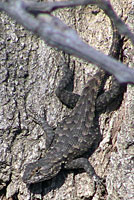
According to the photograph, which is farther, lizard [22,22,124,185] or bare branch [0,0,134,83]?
lizard [22,22,124,185]

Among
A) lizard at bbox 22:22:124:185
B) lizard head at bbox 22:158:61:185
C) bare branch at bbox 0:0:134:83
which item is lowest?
bare branch at bbox 0:0:134:83

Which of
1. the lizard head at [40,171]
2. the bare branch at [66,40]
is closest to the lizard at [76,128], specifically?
the lizard head at [40,171]

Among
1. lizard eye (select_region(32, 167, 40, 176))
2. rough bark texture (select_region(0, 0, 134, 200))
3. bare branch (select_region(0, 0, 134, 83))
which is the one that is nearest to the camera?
bare branch (select_region(0, 0, 134, 83))

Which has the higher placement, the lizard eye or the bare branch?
the lizard eye

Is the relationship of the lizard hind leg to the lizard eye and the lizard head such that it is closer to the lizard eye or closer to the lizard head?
the lizard head

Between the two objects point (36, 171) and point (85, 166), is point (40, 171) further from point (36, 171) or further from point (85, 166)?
point (85, 166)

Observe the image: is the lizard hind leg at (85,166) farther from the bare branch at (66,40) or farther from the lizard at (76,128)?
the bare branch at (66,40)

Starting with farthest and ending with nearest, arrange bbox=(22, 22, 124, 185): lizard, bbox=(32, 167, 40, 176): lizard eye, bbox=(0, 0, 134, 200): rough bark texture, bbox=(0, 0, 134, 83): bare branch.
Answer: bbox=(22, 22, 124, 185): lizard → bbox=(32, 167, 40, 176): lizard eye → bbox=(0, 0, 134, 200): rough bark texture → bbox=(0, 0, 134, 83): bare branch

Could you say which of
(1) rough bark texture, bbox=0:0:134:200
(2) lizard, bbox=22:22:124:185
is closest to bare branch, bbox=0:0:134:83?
(1) rough bark texture, bbox=0:0:134:200

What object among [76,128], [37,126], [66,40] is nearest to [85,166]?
[76,128]
